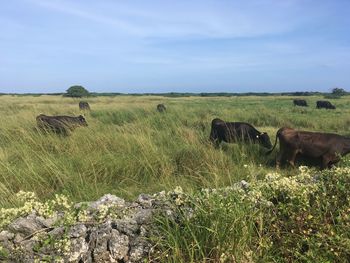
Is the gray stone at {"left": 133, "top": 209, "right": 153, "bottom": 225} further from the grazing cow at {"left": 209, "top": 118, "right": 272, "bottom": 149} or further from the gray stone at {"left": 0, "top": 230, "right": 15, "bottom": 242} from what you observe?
the grazing cow at {"left": 209, "top": 118, "right": 272, "bottom": 149}

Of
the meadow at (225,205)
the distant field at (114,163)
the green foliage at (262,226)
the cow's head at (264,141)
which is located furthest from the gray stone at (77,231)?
the cow's head at (264,141)

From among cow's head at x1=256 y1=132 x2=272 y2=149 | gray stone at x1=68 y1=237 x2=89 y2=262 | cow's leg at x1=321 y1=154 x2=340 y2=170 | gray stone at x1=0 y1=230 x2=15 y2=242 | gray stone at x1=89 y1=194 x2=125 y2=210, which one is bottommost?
cow's leg at x1=321 y1=154 x2=340 y2=170

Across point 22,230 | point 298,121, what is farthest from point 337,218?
point 298,121

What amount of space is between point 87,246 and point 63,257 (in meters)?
0.21

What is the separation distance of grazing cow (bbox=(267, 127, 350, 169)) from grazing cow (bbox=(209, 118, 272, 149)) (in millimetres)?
1311

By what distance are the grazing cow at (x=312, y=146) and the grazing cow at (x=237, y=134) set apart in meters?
1.31

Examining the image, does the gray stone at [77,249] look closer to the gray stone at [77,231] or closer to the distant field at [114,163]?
the gray stone at [77,231]

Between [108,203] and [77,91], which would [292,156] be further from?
[77,91]

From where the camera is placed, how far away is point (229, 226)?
323 cm

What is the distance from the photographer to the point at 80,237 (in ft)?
11.0

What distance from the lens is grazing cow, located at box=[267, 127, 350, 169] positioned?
29.1 feet

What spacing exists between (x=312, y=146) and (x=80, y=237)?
6861 mm

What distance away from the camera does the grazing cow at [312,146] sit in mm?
8859

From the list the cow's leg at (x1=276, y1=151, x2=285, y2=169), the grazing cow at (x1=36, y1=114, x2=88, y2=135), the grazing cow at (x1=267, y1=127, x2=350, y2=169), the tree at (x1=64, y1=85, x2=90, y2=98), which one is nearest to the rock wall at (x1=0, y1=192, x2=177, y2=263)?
the cow's leg at (x1=276, y1=151, x2=285, y2=169)
